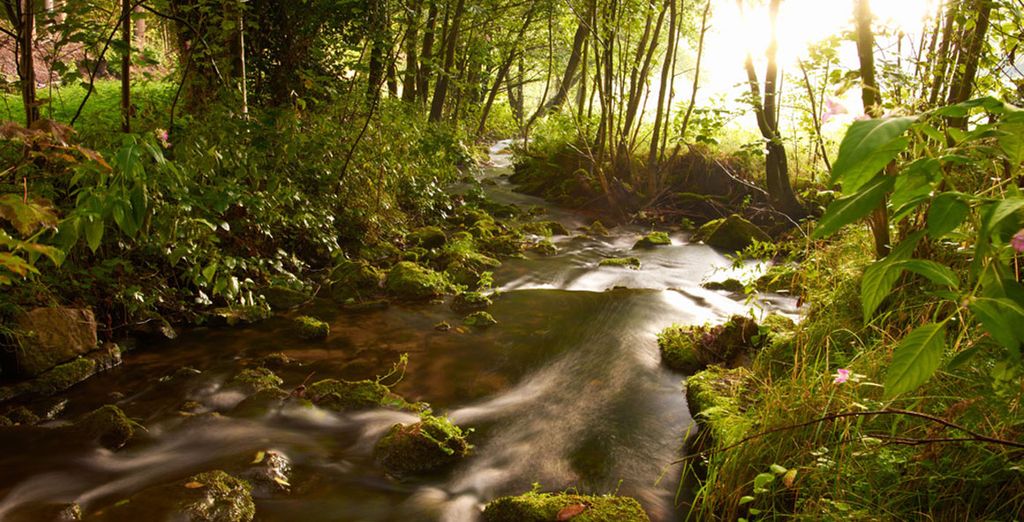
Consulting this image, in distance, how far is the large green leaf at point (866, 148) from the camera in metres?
1.08

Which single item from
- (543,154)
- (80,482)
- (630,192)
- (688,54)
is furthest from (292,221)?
(688,54)

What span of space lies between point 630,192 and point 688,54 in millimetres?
36349

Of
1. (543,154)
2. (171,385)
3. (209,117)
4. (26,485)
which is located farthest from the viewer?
(543,154)

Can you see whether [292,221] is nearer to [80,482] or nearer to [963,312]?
[80,482]

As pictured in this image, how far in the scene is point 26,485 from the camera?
2.96 m

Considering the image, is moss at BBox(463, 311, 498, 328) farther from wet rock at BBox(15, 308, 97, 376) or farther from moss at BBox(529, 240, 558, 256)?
moss at BBox(529, 240, 558, 256)

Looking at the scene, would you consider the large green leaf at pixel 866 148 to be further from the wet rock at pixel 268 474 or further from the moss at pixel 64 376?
the moss at pixel 64 376

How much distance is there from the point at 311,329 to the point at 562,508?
9.97 ft

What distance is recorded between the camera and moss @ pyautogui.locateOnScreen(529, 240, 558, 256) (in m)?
8.71

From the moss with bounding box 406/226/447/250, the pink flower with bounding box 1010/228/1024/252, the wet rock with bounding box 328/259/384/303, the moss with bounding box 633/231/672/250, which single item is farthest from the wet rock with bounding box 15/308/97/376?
the moss with bounding box 633/231/672/250

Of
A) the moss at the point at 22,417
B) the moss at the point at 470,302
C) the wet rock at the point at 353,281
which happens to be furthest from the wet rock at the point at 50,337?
the moss at the point at 470,302

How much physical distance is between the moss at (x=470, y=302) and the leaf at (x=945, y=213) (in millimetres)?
5013

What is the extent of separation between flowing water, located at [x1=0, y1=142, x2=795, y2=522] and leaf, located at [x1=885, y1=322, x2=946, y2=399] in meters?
1.86

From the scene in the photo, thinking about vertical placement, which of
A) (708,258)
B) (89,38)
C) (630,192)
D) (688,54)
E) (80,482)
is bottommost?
(80,482)
